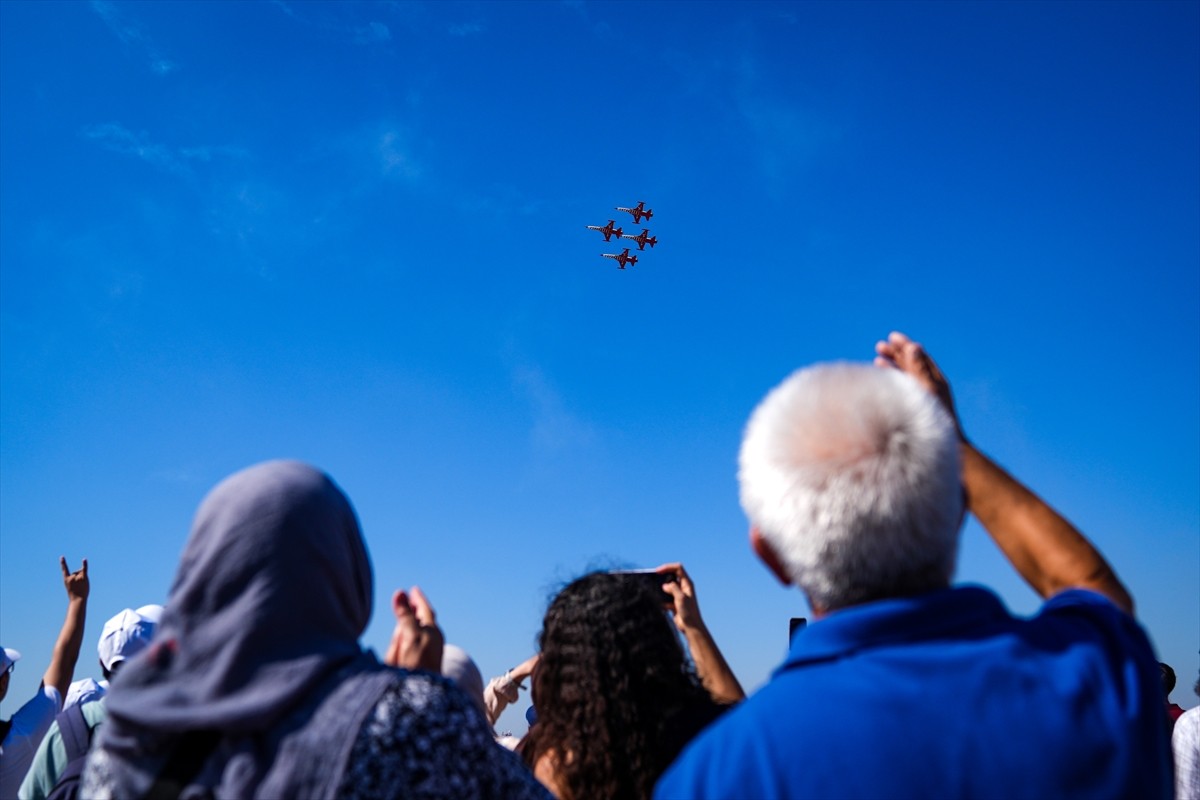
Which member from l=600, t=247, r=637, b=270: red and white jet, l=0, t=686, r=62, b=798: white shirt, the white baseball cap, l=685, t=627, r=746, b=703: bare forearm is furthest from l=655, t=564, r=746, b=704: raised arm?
l=600, t=247, r=637, b=270: red and white jet

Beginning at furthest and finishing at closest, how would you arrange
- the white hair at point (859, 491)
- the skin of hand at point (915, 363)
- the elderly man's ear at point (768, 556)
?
the skin of hand at point (915, 363), the elderly man's ear at point (768, 556), the white hair at point (859, 491)

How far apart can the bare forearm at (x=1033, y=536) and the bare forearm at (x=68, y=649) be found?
6.05 m

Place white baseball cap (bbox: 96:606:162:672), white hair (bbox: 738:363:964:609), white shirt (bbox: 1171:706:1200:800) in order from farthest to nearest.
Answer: white shirt (bbox: 1171:706:1200:800), white baseball cap (bbox: 96:606:162:672), white hair (bbox: 738:363:964:609)

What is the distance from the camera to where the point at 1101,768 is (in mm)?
1852

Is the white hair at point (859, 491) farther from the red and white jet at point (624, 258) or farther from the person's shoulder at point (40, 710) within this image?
the red and white jet at point (624, 258)

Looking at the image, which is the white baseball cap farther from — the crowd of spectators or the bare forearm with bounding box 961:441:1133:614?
the bare forearm with bounding box 961:441:1133:614

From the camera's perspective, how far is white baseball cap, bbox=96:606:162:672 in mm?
5426

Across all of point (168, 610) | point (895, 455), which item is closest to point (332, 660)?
point (168, 610)

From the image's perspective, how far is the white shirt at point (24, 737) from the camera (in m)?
5.95

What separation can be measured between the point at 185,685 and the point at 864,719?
1.51 meters

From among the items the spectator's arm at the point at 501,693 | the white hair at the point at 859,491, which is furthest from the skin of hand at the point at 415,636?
the spectator's arm at the point at 501,693

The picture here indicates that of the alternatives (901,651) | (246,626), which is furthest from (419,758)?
(901,651)

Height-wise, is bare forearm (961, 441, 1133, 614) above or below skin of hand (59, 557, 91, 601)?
below

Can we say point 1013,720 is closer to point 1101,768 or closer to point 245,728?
point 1101,768
